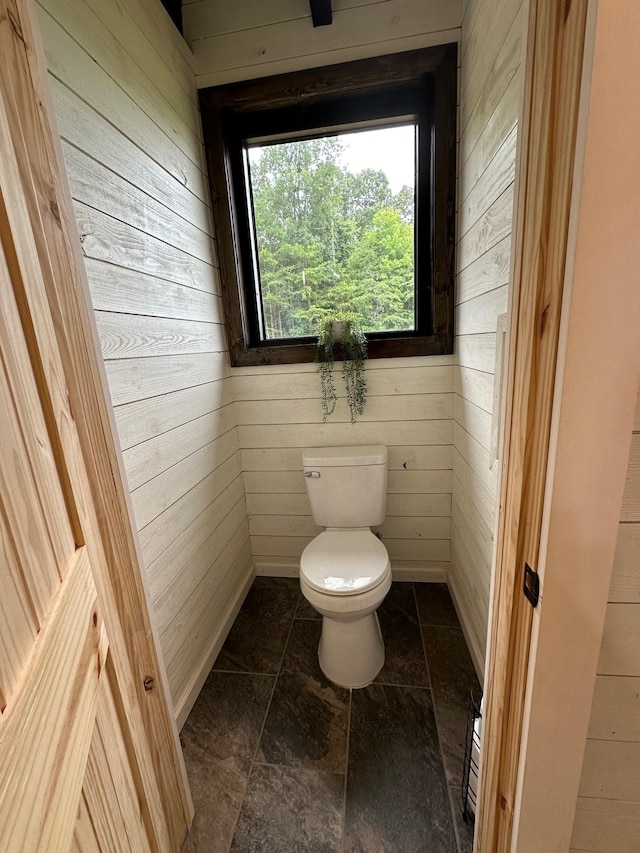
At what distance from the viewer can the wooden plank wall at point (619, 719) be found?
1.73ft

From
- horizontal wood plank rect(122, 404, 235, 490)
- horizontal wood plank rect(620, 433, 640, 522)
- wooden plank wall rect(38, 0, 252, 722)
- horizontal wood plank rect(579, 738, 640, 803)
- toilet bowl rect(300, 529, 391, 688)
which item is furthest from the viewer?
toilet bowl rect(300, 529, 391, 688)

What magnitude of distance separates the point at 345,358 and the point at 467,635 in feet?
4.32

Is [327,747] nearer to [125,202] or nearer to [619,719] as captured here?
[619,719]

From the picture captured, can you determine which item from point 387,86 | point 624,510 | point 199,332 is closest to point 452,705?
point 624,510

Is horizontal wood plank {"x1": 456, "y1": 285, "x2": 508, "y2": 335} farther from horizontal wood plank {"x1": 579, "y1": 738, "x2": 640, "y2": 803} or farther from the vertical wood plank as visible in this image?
horizontal wood plank {"x1": 579, "y1": 738, "x2": 640, "y2": 803}

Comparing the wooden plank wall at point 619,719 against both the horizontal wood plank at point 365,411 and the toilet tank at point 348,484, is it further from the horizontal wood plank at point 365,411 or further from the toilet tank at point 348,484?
the horizontal wood plank at point 365,411

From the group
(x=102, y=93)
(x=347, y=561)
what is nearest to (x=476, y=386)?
(x=347, y=561)

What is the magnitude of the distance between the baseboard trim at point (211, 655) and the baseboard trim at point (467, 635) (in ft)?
3.49

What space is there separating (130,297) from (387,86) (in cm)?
139

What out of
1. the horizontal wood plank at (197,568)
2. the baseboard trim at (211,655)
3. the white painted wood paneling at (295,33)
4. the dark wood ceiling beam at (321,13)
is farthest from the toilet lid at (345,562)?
the dark wood ceiling beam at (321,13)

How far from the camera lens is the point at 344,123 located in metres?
1.58

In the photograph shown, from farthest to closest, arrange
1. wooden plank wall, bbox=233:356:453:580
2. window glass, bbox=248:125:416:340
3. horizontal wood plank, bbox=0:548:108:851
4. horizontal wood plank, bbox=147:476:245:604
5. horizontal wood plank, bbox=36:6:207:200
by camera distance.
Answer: wooden plank wall, bbox=233:356:453:580 → window glass, bbox=248:125:416:340 → horizontal wood plank, bbox=147:476:245:604 → horizontal wood plank, bbox=36:6:207:200 → horizontal wood plank, bbox=0:548:108:851

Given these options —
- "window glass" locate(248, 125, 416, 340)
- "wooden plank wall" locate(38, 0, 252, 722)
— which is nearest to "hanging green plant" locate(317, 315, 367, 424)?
"window glass" locate(248, 125, 416, 340)

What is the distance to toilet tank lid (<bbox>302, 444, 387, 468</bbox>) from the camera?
64.4 inches
